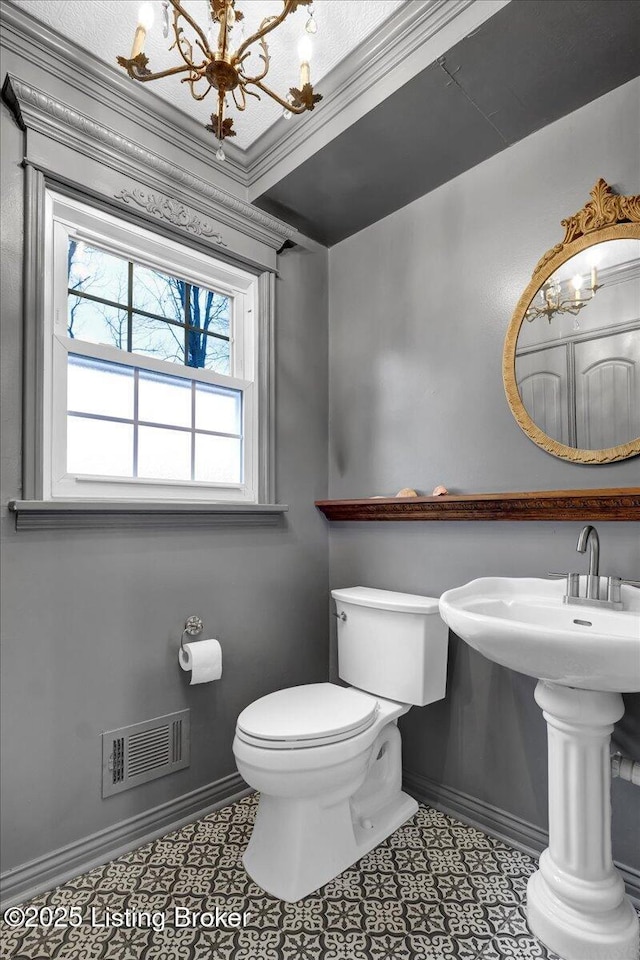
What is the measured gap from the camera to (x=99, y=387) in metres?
1.84

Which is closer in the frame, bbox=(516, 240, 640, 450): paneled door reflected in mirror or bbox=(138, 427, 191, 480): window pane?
bbox=(516, 240, 640, 450): paneled door reflected in mirror

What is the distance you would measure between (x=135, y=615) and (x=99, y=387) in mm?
798

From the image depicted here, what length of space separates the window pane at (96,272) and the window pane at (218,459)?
1.97ft

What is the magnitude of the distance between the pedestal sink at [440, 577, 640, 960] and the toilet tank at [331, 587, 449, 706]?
1.21ft

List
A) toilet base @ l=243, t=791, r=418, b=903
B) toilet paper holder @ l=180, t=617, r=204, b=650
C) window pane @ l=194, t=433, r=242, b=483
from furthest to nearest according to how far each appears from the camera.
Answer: window pane @ l=194, t=433, r=242, b=483 → toilet paper holder @ l=180, t=617, r=204, b=650 → toilet base @ l=243, t=791, r=418, b=903

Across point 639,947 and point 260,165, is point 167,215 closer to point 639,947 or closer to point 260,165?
point 260,165

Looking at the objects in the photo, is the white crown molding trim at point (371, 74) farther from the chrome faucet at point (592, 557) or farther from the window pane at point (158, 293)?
the chrome faucet at point (592, 557)

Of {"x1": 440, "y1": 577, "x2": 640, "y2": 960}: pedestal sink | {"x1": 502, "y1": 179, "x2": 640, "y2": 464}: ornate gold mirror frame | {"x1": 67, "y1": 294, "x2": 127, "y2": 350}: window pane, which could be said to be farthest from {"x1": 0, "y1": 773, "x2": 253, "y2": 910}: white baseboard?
{"x1": 502, "y1": 179, "x2": 640, "y2": 464}: ornate gold mirror frame

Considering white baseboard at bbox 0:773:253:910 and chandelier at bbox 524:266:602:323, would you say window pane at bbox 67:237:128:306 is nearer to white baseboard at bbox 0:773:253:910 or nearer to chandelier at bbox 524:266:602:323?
chandelier at bbox 524:266:602:323

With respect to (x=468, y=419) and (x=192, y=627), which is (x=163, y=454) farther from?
(x=468, y=419)

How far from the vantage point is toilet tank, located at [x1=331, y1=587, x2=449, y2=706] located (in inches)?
72.7

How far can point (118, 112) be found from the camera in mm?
1834

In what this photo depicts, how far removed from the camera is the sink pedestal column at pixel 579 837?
134 centimetres

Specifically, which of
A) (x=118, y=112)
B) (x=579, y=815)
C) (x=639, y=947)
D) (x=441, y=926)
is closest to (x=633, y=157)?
(x=118, y=112)
